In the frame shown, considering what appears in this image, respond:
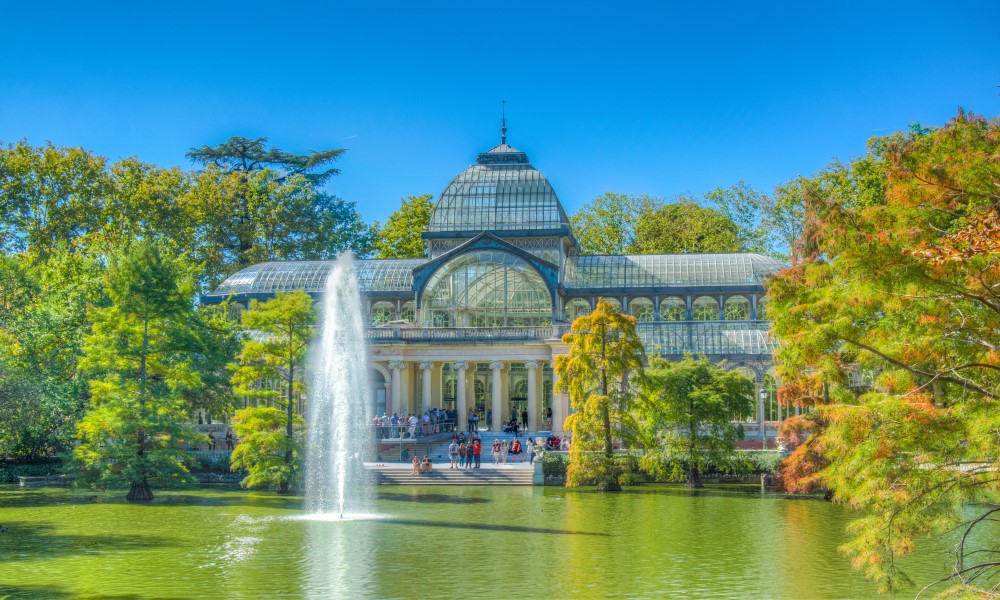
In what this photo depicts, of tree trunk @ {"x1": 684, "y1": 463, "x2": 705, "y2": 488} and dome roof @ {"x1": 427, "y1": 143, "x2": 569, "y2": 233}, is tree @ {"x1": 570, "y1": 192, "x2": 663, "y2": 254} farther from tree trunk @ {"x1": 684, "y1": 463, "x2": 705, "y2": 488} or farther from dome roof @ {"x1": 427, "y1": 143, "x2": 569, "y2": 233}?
tree trunk @ {"x1": 684, "y1": 463, "x2": 705, "y2": 488}

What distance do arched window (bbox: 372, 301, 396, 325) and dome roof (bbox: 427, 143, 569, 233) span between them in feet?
18.5

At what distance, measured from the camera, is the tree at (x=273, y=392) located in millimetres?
39812

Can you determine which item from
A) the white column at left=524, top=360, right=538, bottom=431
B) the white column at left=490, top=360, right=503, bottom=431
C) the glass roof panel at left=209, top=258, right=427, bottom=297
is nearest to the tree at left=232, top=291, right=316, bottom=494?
the white column at left=490, top=360, right=503, bottom=431

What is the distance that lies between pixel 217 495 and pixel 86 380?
834 cm

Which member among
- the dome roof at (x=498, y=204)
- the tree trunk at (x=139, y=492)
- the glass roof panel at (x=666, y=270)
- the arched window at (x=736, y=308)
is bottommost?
the tree trunk at (x=139, y=492)

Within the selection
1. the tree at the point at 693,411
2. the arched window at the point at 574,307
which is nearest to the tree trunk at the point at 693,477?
the tree at the point at 693,411

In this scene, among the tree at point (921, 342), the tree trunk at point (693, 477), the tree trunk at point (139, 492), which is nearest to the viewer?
the tree at point (921, 342)

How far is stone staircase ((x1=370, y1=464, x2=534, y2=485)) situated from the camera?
149ft

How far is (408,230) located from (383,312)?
16704mm

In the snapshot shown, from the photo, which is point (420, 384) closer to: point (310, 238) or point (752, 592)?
point (310, 238)

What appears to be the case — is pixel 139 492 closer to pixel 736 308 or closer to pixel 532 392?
pixel 532 392

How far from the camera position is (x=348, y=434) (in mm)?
38938

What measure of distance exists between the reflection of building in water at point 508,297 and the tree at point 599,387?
14651 mm

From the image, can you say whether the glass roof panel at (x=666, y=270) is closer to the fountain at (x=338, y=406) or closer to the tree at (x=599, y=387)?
the tree at (x=599, y=387)
